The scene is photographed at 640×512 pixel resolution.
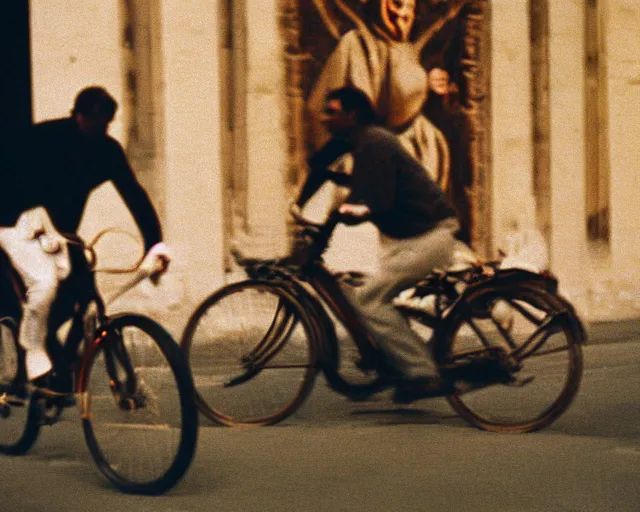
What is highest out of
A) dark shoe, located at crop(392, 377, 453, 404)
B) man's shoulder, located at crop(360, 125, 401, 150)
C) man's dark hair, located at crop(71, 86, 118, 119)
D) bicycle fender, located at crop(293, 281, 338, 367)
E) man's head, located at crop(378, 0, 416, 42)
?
man's head, located at crop(378, 0, 416, 42)

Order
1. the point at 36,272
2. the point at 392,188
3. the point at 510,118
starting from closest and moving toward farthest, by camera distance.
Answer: the point at 36,272 → the point at 392,188 → the point at 510,118

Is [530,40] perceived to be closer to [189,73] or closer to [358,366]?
[189,73]

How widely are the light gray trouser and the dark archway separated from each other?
15.8 ft

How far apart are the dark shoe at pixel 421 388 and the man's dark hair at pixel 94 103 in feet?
6.51

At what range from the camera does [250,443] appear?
6.24 m

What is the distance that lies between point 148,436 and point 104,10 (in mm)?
5832

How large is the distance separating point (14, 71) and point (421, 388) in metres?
→ 5.49

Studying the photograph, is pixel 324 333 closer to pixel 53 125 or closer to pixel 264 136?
pixel 53 125

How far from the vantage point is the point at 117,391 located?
5.18 meters

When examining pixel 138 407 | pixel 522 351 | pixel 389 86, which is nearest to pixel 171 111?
pixel 389 86

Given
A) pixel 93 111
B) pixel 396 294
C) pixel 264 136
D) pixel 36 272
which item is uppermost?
pixel 264 136

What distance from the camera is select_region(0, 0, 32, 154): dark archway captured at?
1023 centimetres

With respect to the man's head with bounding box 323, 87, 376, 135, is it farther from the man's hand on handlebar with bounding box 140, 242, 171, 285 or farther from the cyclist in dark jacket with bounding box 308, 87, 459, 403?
the man's hand on handlebar with bounding box 140, 242, 171, 285

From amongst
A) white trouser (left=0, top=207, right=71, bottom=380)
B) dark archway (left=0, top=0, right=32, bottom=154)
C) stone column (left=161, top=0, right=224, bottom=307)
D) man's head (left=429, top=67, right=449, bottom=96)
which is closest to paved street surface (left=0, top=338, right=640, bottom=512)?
white trouser (left=0, top=207, right=71, bottom=380)
